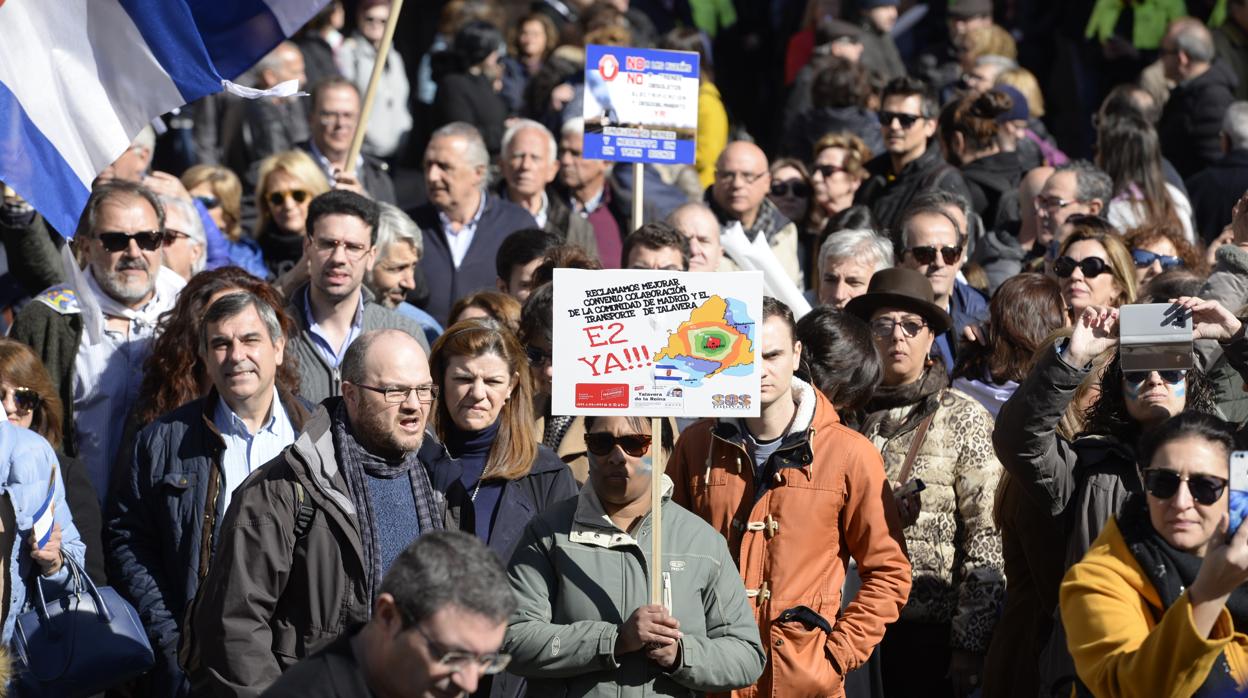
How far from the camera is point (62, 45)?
6414 mm

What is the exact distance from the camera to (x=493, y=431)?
666cm

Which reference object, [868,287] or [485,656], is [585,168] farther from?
[485,656]

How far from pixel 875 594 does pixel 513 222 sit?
4672mm

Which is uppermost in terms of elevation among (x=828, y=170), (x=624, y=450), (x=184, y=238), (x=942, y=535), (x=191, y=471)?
(x=828, y=170)

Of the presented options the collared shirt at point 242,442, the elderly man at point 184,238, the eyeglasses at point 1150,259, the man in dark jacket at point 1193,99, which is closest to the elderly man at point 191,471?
the collared shirt at point 242,442

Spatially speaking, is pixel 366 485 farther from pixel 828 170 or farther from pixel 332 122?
pixel 332 122

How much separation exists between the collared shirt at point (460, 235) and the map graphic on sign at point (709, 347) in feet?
14.4

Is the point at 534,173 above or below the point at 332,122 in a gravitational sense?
below

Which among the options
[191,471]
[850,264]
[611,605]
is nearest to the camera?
[611,605]

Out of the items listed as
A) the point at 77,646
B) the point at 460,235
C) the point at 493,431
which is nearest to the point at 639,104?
the point at 460,235

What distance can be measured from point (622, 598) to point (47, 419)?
292 cm

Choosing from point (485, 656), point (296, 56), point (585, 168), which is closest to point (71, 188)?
point (485, 656)

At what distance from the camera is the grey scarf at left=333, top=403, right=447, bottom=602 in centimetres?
589

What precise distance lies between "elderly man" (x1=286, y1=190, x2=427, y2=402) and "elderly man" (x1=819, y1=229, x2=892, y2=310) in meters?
1.89
